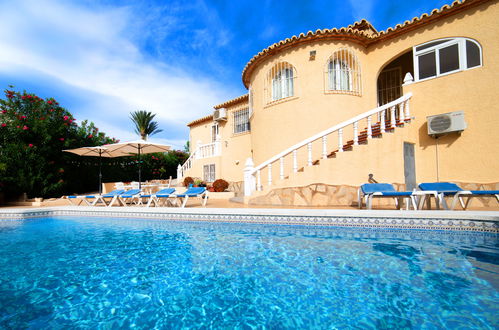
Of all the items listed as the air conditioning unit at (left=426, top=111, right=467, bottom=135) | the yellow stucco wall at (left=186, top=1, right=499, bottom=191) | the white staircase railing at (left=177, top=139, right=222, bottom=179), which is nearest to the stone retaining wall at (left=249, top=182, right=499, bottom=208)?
the yellow stucco wall at (left=186, top=1, right=499, bottom=191)

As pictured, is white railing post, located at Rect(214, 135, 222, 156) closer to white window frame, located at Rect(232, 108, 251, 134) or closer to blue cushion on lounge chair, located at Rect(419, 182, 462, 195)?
white window frame, located at Rect(232, 108, 251, 134)

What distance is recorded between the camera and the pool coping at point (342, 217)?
5016 millimetres

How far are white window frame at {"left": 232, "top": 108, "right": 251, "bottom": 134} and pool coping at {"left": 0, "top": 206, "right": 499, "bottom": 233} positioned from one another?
873 cm

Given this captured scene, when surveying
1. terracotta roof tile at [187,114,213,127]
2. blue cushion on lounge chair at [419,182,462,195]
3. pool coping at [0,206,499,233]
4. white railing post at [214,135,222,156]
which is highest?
terracotta roof tile at [187,114,213,127]

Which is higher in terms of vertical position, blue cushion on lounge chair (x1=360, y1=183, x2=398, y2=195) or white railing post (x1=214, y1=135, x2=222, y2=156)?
white railing post (x1=214, y1=135, x2=222, y2=156)

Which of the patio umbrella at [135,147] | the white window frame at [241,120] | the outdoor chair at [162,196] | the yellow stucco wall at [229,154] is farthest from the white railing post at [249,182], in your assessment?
the white window frame at [241,120]

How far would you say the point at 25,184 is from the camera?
504 inches

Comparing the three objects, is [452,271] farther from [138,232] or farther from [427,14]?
[427,14]

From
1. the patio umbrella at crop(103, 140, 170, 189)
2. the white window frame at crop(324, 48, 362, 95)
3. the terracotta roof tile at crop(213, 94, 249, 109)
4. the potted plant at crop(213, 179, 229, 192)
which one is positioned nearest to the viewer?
the white window frame at crop(324, 48, 362, 95)

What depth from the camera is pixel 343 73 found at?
416 inches

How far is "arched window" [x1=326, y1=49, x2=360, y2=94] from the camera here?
10.4 m

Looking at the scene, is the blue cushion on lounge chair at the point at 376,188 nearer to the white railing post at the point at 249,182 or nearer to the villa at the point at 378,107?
the villa at the point at 378,107

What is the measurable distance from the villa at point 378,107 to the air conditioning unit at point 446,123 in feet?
0.10

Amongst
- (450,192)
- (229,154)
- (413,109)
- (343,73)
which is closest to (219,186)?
(229,154)
